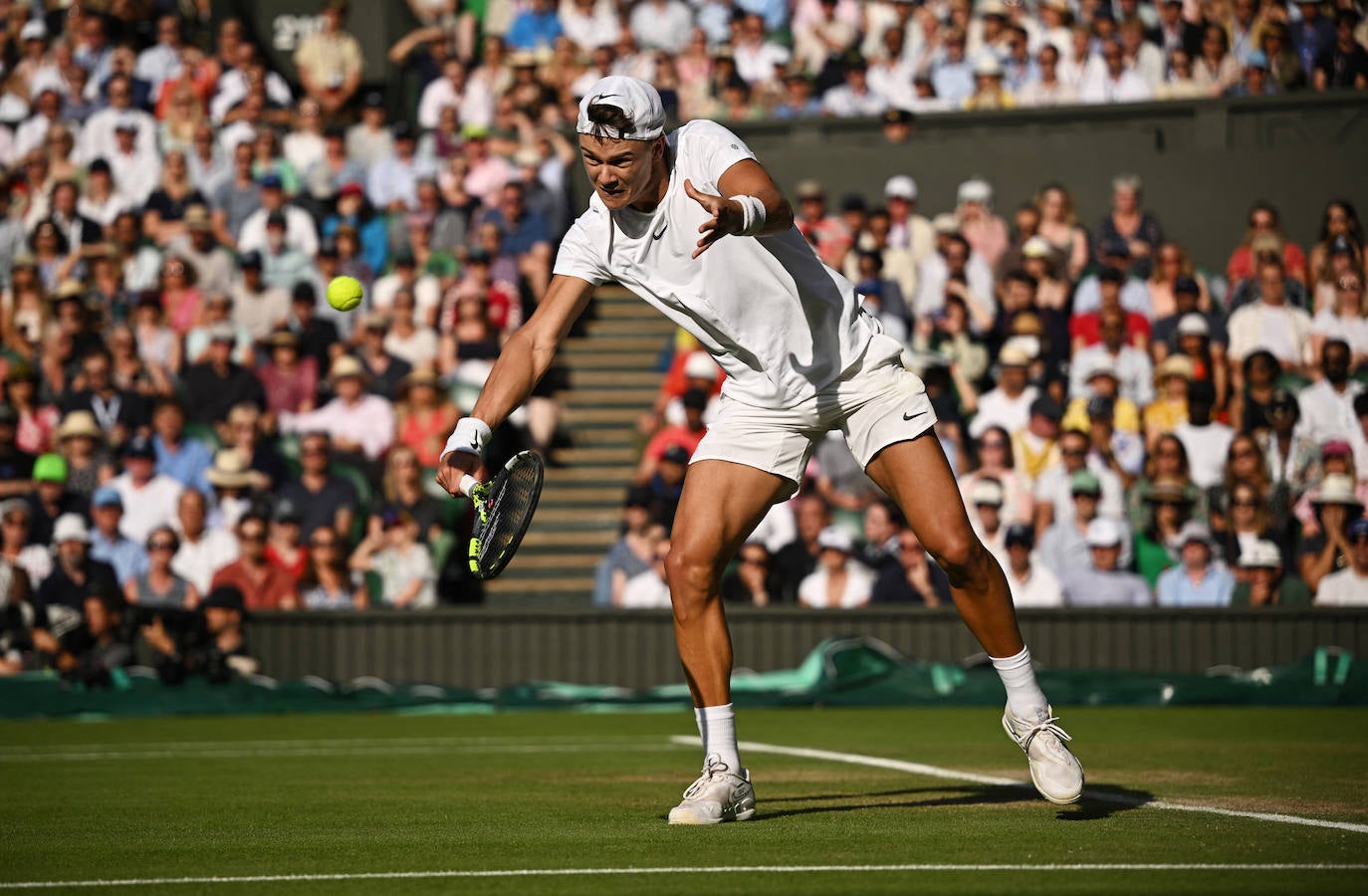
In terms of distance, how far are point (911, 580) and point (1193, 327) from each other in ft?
11.3

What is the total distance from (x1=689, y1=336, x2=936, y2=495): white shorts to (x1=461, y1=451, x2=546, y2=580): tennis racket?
0.69m

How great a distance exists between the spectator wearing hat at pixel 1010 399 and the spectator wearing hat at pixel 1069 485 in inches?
25.4

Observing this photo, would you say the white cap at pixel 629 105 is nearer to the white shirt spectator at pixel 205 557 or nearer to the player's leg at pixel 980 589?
the player's leg at pixel 980 589

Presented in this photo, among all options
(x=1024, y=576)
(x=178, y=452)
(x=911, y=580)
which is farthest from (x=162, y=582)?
(x=1024, y=576)

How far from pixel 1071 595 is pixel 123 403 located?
832 centimetres

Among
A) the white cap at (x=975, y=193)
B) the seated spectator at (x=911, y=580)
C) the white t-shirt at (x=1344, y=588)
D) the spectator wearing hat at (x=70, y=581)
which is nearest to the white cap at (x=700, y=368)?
the seated spectator at (x=911, y=580)

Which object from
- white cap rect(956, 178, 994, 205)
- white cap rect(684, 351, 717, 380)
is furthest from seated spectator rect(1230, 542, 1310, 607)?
white cap rect(956, 178, 994, 205)

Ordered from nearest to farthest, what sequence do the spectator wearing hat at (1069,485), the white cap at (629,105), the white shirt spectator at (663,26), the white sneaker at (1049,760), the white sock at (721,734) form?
the white cap at (629,105), the white sneaker at (1049,760), the white sock at (721,734), the spectator wearing hat at (1069,485), the white shirt spectator at (663,26)

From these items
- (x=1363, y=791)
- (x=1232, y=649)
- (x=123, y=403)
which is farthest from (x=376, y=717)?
(x=1363, y=791)

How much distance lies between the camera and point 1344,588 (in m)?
13.8

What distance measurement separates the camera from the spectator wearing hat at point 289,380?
17016mm

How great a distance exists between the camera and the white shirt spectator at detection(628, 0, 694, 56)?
20875mm

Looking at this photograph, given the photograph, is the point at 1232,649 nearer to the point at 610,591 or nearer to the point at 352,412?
the point at 610,591

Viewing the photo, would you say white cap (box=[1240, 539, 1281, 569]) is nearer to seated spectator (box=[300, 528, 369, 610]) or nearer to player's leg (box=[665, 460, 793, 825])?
seated spectator (box=[300, 528, 369, 610])
